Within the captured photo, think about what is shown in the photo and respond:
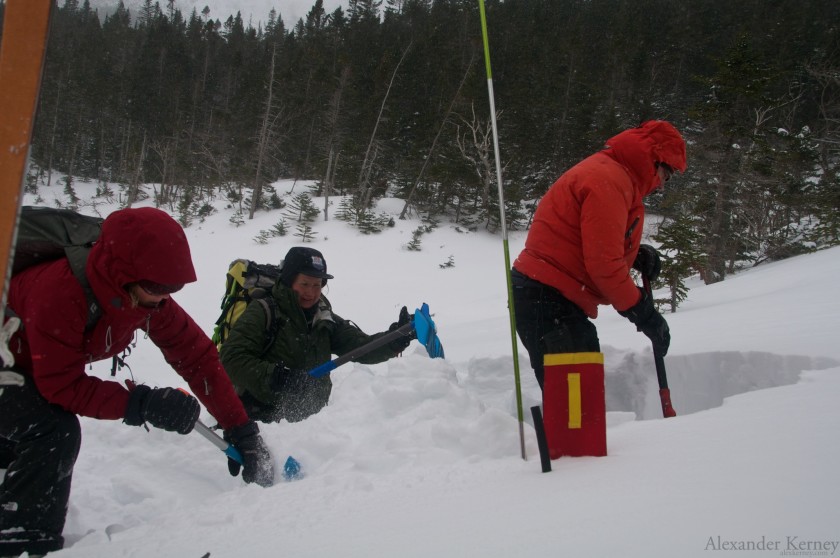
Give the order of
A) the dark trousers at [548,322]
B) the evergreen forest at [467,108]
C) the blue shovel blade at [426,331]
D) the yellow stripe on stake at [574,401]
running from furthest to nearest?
the evergreen forest at [467,108]
the blue shovel blade at [426,331]
the dark trousers at [548,322]
the yellow stripe on stake at [574,401]

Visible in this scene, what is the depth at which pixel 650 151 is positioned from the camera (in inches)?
100

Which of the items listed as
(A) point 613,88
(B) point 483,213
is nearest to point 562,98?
(A) point 613,88

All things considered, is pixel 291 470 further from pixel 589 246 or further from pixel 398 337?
pixel 589 246

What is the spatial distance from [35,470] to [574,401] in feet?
7.29

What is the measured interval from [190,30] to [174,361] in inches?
2353

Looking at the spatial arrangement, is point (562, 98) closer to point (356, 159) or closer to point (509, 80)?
point (509, 80)

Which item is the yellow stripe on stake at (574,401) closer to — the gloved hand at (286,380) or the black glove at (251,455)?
the black glove at (251,455)

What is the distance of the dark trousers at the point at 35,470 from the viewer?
191 cm

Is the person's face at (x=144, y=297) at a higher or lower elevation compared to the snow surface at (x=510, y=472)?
higher

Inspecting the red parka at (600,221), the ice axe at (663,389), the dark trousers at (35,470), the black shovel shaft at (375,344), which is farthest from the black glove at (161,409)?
the ice axe at (663,389)

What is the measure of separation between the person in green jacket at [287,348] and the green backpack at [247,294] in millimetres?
32

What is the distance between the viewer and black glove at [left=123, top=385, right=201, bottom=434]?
2086mm

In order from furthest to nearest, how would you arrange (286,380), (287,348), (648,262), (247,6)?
(247,6)
(287,348)
(286,380)
(648,262)

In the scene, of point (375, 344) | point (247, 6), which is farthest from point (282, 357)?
point (247, 6)
